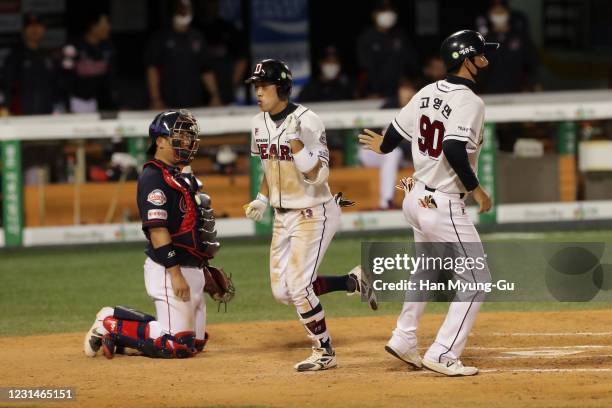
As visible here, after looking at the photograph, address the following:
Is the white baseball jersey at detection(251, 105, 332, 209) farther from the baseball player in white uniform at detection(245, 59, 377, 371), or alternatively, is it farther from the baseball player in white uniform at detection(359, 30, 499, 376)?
the baseball player in white uniform at detection(359, 30, 499, 376)

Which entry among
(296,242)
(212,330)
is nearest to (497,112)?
(212,330)

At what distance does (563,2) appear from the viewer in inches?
805

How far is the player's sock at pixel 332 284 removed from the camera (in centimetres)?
814

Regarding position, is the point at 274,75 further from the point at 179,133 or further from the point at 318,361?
the point at 318,361

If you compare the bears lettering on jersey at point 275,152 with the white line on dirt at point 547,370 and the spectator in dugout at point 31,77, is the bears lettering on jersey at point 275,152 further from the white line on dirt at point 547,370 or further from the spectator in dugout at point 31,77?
the spectator in dugout at point 31,77

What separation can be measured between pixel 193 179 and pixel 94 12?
1095 cm

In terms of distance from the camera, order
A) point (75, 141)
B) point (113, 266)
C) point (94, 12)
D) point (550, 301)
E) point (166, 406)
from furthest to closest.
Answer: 1. point (94, 12)
2. point (75, 141)
3. point (113, 266)
4. point (550, 301)
5. point (166, 406)

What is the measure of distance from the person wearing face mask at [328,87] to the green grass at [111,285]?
298cm

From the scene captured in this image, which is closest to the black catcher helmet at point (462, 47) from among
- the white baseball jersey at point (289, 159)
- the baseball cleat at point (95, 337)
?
the white baseball jersey at point (289, 159)

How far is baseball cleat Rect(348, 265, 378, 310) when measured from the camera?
8.32 metres

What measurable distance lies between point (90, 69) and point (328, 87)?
270cm

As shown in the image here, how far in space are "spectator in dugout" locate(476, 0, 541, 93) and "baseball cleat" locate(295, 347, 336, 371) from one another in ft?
28.4

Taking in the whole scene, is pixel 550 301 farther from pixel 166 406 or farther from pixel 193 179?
pixel 166 406

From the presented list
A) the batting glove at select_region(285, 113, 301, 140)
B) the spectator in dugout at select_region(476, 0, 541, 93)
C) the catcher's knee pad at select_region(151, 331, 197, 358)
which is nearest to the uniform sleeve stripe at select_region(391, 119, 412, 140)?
the batting glove at select_region(285, 113, 301, 140)
